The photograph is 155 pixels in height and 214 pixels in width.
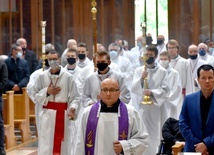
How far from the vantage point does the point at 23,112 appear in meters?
14.4

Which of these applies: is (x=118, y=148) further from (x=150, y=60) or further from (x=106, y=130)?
(x=150, y=60)

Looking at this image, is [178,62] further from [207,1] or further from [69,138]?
[207,1]

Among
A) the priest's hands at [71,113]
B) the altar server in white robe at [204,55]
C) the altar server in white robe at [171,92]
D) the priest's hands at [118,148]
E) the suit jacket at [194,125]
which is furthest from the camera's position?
the altar server in white robe at [204,55]

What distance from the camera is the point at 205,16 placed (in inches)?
795

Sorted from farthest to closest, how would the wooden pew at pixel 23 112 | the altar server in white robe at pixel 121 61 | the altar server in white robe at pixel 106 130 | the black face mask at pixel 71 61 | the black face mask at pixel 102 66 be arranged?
the altar server in white robe at pixel 121 61, the wooden pew at pixel 23 112, the black face mask at pixel 71 61, the black face mask at pixel 102 66, the altar server in white robe at pixel 106 130

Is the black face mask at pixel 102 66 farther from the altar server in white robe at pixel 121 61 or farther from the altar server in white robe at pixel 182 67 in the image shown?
the altar server in white robe at pixel 121 61

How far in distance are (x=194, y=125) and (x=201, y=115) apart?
126mm

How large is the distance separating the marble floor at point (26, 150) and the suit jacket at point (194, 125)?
596 centimetres

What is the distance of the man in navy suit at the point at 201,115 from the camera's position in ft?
23.1

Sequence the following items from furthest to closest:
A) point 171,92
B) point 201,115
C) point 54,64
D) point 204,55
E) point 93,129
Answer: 1. point 204,55
2. point 171,92
3. point 54,64
4. point 201,115
5. point 93,129

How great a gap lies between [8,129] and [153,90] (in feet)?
10.3

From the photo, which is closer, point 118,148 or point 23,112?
point 118,148

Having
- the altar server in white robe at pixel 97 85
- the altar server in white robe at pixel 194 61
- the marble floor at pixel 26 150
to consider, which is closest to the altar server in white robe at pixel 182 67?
the altar server in white robe at pixel 194 61

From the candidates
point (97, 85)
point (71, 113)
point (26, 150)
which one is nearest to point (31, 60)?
point (26, 150)
